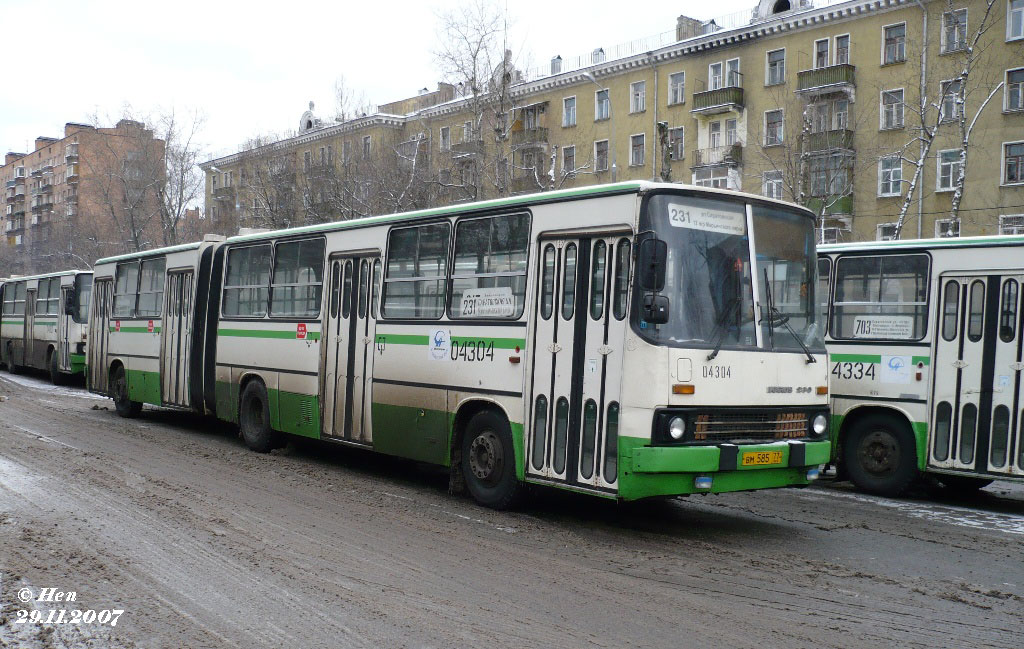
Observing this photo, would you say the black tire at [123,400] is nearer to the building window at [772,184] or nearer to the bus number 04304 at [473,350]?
the bus number 04304 at [473,350]

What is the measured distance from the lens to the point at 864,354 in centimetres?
1194

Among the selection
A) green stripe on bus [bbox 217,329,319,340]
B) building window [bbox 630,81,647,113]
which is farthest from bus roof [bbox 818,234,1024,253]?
building window [bbox 630,81,647,113]

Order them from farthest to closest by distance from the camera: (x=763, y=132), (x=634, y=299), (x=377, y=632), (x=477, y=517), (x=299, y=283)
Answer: (x=763, y=132), (x=299, y=283), (x=477, y=517), (x=634, y=299), (x=377, y=632)

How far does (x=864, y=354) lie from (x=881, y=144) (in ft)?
91.5

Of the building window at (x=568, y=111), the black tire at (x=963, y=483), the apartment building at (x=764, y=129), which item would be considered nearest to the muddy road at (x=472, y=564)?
the black tire at (x=963, y=483)

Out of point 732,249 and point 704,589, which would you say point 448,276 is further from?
point 704,589

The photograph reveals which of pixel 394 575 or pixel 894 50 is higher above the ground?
pixel 894 50

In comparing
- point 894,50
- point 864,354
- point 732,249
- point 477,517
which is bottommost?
point 477,517

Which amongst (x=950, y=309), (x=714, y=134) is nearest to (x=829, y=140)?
(x=714, y=134)

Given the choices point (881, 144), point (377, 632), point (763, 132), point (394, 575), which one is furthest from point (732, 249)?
point (763, 132)

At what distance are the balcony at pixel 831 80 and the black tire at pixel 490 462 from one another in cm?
3139

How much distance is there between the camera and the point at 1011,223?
111 ft

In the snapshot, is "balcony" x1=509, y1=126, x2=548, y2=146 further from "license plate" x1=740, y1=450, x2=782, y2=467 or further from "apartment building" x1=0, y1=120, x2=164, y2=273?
"license plate" x1=740, y1=450, x2=782, y2=467

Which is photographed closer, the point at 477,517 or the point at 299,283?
the point at 477,517
